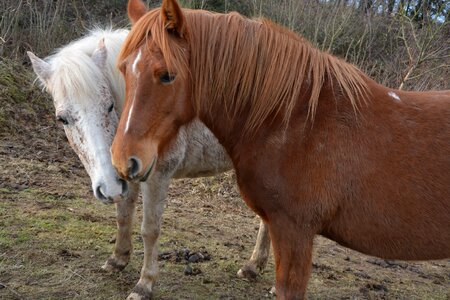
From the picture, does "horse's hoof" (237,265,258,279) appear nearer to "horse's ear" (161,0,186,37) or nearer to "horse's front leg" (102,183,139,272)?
"horse's front leg" (102,183,139,272)

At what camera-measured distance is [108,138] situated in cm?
282

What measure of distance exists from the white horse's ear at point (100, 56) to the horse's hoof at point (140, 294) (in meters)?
1.61

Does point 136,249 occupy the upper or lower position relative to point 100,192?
lower

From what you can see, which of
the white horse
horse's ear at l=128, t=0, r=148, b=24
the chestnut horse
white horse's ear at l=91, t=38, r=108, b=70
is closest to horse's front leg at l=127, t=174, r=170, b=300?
the white horse

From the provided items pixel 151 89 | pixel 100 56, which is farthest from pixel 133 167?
pixel 100 56

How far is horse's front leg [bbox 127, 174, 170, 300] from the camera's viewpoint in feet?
10.7

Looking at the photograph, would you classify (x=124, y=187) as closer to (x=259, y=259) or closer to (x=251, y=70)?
(x=251, y=70)

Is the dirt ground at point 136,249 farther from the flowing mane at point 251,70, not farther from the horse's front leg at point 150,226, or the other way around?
the flowing mane at point 251,70

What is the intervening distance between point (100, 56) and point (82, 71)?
0.88 ft

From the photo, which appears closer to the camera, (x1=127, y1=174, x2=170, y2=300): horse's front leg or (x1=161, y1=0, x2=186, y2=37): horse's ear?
(x1=161, y1=0, x2=186, y2=37): horse's ear

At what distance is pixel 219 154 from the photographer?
3.66 metres

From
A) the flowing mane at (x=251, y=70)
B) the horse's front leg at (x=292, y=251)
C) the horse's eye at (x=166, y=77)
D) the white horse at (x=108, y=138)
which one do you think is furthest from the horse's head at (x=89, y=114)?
the horse's front leg at (x=292, y=251)

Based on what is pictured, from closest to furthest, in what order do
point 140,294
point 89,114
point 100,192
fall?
1. point 100,192
2. point 89,114
3. point 140,294

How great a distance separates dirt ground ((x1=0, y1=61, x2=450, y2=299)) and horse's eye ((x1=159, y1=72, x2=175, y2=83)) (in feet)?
6.29
